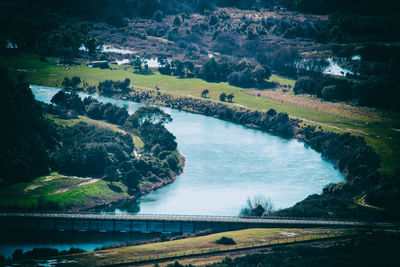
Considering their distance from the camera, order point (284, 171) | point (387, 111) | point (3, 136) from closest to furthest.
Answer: point (3, 136) → point (284, 171) → point (387, 111)

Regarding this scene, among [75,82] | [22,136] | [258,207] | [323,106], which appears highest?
[75,82]

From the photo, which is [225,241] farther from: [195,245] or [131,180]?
[131,180]

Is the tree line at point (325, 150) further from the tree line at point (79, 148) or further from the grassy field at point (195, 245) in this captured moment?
the tree line at point (79, 148)

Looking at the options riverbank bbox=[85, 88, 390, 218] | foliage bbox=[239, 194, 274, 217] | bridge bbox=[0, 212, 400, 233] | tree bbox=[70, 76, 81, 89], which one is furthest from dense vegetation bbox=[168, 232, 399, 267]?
tree bbox=[70, 76, 81, 89]

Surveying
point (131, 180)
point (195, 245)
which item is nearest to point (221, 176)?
point (131, 180)

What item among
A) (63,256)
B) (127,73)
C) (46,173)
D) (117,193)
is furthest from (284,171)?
(127,73)

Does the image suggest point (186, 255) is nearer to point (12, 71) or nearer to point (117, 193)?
point (117, 193)
